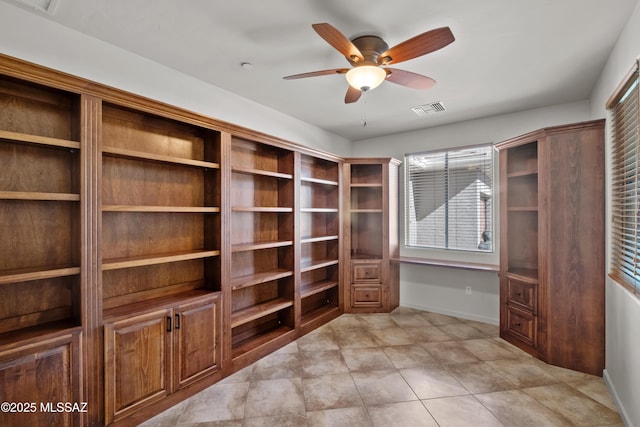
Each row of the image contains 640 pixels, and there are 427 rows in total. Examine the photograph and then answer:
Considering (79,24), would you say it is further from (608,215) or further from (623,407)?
(623,407)

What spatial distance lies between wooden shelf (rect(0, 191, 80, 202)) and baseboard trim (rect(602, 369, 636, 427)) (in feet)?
12.9

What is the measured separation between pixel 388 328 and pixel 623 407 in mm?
2142

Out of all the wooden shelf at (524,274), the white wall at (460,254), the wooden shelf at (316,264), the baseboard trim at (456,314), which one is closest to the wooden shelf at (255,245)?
the wooden shelf at (316,264)

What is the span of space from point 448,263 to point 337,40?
3382 mm

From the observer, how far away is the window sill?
149 inches

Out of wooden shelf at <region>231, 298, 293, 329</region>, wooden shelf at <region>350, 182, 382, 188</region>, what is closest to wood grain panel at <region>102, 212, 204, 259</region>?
wooden shelf at <region>231, 298, 293, 329</region>

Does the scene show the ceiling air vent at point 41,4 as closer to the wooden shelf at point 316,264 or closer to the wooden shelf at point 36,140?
the wooden shelf at point 36,140

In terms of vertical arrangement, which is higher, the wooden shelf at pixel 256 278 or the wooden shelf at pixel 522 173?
the wooden shelf at pixel 522 173

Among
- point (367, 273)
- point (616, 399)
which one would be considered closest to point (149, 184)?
point (367, 273)

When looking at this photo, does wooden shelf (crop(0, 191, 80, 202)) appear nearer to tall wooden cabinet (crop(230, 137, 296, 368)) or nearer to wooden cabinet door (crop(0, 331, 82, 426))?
wooden cabinet door (crop(0, 331, 82, 426))

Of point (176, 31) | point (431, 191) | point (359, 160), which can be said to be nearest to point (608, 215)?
point (431, 191)

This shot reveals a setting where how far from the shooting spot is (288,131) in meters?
3.98

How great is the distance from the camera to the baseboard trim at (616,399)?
202 centimetres

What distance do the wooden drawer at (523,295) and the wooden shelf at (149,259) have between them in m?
3.20
